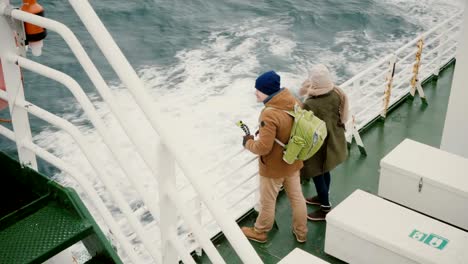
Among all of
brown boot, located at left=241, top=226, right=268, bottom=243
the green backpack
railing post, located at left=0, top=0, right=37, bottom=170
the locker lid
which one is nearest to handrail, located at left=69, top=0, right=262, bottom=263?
railing post, located at left=0, top=0, right=37, bottom=170

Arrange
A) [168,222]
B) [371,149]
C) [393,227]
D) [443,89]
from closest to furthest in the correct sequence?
1. [168,222]
2. [393,227]
3. [371,149]
4. [443,89]

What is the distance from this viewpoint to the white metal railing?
5.88ft

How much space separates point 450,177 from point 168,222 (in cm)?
373

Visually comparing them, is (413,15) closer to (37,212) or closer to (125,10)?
(125,10)

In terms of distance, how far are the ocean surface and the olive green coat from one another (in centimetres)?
474

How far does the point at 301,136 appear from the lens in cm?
422

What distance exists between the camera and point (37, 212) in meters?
2.48

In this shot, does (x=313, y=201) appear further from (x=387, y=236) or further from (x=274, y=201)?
(x=387, y=236)

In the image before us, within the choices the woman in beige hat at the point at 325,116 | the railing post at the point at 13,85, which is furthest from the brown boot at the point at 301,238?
the railing post at the point at 13,85

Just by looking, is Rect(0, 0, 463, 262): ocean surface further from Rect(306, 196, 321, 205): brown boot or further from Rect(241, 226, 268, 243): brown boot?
Rect(241, 226, 268, 243): brown boot

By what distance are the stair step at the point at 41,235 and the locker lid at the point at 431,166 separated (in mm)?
3605

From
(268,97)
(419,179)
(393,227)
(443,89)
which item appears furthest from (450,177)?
(443,89)

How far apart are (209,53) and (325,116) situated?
11134mm

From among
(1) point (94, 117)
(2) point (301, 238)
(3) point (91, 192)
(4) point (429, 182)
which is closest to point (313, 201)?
(2) point (301, 238)
